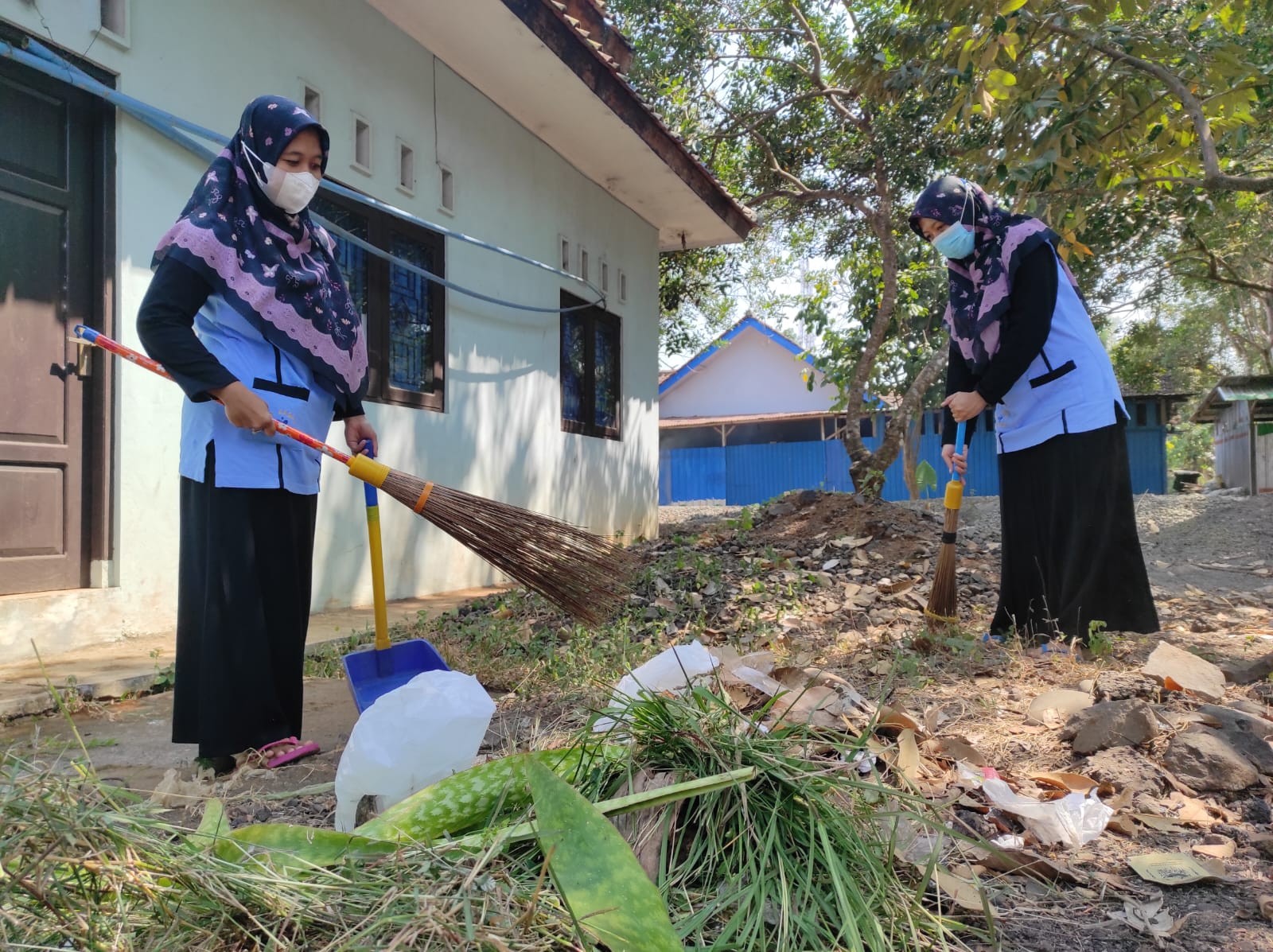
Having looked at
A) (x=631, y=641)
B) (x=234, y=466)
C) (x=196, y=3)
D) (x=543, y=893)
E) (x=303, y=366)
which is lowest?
(x=631, y=641)

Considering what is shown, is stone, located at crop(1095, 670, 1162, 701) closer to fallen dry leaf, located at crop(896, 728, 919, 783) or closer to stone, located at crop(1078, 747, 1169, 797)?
stone, located at crop(1078, 747, 1169, 797)

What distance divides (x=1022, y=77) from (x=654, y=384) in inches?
248

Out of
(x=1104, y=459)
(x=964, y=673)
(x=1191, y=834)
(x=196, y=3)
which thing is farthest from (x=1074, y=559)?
(x=196, y=3)

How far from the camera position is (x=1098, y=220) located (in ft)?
28.9

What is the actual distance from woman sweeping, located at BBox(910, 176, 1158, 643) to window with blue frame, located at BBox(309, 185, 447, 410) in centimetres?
340

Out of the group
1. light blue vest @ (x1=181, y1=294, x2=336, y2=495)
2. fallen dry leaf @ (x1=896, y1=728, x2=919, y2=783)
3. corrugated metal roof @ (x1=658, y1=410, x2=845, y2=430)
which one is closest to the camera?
fallen dry leaf @ (x1=896, y1=728, x2=919, y2=783)

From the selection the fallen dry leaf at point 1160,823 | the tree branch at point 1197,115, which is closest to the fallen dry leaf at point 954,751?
the fallen dry leaf at point 1160,823

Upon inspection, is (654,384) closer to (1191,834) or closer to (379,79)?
(379,79)

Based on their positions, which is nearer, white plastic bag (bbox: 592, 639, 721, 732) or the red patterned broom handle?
white plastic bag (bbox: 592, 639, 721, 732)

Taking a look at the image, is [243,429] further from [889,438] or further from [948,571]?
[889,438]

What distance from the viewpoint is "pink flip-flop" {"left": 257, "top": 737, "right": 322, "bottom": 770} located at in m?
2.26

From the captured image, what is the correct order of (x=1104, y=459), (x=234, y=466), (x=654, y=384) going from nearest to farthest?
(x=234, y=466) → (x=1104, y=459) → (x=654, y=384)

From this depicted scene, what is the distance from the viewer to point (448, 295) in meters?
6.14

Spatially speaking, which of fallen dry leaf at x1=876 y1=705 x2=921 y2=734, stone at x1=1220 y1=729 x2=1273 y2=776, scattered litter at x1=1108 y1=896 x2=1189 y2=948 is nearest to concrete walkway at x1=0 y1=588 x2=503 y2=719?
fallen dry leaf at x1=876 y1=705 x2=921 y2=734
